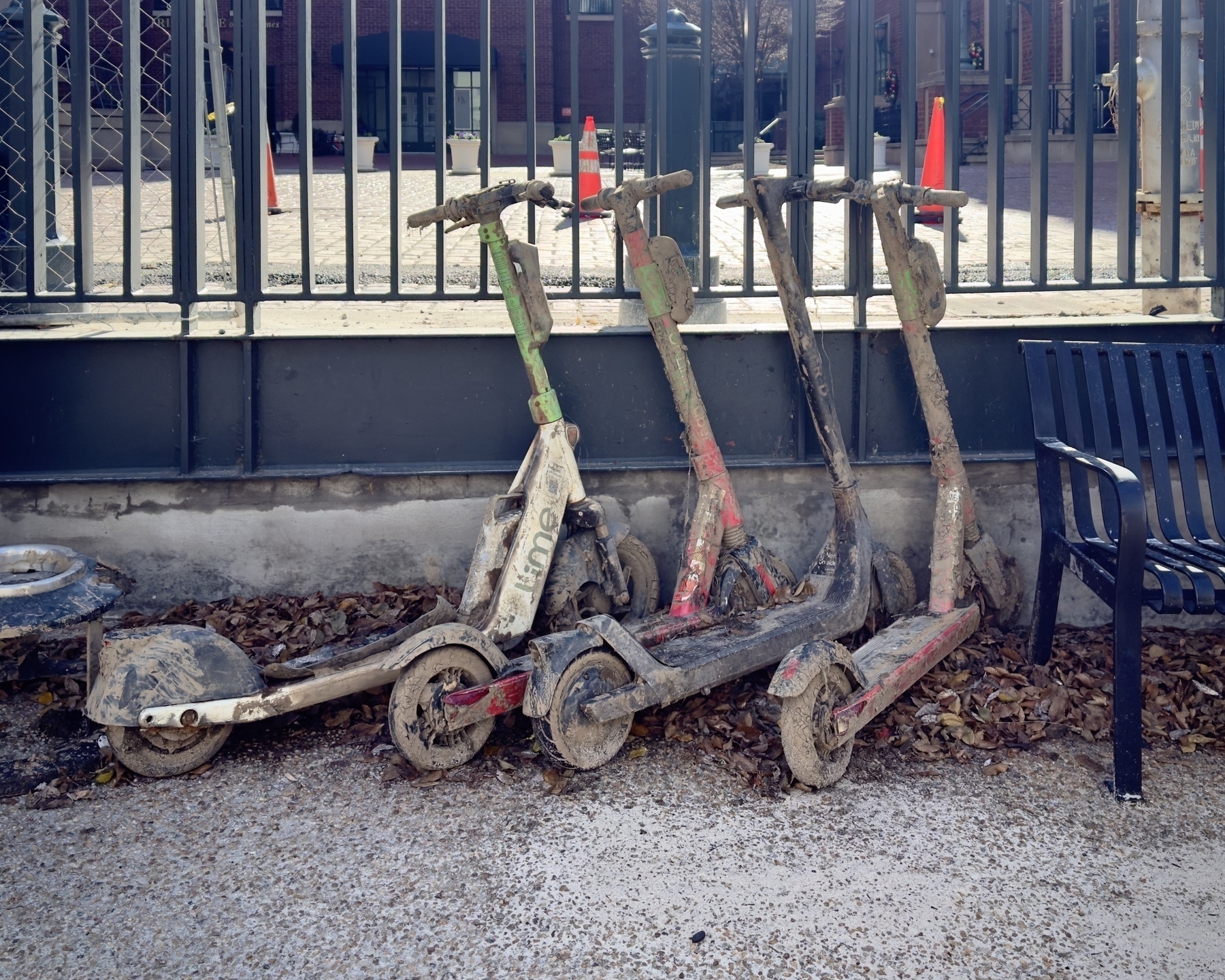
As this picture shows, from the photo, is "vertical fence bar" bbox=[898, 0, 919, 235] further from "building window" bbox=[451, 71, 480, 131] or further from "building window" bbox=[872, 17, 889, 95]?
"building window" bbox=[872, 17, 889, 95]

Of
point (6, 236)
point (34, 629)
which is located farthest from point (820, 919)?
point (6, 236)

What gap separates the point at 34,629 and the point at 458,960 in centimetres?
156

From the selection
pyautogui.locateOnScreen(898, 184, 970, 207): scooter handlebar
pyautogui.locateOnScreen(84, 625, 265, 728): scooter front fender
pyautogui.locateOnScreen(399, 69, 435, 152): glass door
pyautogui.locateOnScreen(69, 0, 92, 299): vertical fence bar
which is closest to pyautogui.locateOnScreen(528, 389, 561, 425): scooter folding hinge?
pyautogui.locateOnScreen(84, 625, 265, 728): scooter front fender

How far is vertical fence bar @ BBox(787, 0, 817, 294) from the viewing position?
14.9 ft

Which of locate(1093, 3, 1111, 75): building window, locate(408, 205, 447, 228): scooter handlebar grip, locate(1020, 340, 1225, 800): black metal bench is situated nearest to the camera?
locate(1020, 340, 1225, 800): black metal bench

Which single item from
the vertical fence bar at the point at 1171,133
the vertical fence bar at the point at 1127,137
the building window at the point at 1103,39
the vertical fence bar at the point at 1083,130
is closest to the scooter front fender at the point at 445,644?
the vertical fence bar at the point at 1083,130

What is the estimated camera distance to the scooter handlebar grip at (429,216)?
4074 millimetres

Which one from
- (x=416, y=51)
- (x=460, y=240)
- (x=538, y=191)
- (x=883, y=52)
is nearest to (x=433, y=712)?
(x=538, y=191)

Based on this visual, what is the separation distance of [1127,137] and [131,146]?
152 inches

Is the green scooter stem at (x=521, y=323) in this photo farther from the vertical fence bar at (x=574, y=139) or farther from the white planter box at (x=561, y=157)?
the white planter box at (x=561, y=157)

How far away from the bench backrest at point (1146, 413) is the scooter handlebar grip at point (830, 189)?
863 mm

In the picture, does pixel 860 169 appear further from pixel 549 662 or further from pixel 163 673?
pixel 163 673

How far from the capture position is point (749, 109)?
4.64 meters

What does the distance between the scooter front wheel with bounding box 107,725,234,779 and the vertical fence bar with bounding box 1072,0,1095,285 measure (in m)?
3.59
